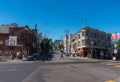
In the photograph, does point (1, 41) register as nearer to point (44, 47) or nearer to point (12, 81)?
point (44, 47)

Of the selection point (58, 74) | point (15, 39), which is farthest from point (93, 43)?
point (58, 74)

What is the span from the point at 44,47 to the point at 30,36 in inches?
1376

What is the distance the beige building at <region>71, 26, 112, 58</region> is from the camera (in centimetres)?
9406

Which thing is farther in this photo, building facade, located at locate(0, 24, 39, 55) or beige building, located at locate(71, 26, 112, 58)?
beige building, located at locate(71, 26, 112, 58)

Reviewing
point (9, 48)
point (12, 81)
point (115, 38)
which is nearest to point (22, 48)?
point (9, 48)

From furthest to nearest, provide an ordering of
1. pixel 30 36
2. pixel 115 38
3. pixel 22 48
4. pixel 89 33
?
1. pixel 89 33
2. pixel 30 36
3. pixel 22 48
4. pixel 115 38

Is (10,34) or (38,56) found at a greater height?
(10,34)

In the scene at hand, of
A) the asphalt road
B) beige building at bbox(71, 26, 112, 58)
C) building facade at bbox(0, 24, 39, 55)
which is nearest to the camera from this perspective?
the asphalt road

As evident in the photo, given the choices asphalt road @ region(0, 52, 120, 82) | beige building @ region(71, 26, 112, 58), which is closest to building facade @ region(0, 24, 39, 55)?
beige building @ region(71, 26, 112, 58)

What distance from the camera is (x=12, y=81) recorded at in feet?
51.2

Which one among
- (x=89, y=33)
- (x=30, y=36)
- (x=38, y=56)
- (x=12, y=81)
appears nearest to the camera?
(x=12, y=81)

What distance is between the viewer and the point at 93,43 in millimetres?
94812

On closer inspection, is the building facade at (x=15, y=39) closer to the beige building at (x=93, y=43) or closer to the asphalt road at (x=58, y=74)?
the beige building at (x=93, y=43)

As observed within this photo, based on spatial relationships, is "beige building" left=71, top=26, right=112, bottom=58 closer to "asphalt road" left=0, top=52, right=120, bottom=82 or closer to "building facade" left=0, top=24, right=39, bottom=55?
"building facade" left=0, top=24, right=39, bottom=55
